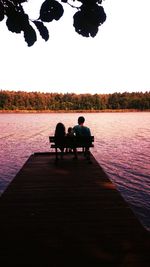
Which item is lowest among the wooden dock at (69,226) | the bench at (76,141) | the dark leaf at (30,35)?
the wooden dock at (69,226)

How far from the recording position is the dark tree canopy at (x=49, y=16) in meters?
2.80

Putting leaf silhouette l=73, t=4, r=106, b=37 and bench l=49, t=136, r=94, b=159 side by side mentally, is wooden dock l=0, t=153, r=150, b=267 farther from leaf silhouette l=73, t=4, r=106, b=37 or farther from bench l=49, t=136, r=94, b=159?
leaf silhouette l=73, t=4, r=106, b=37

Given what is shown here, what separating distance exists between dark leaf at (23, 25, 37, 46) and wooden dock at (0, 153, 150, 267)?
2951mm

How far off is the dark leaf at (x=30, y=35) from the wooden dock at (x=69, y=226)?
2.95 m

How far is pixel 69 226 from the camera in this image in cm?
630

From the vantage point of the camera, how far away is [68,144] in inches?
535

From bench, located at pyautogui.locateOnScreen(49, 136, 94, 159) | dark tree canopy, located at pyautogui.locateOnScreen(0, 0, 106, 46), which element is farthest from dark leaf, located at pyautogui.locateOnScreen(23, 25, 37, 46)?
bench, located at pyautogui.locateOnScreen(49, 136, 94, 159)

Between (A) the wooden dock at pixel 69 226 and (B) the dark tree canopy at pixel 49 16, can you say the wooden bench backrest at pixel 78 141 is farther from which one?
(B) the dark tree canopy at pixel 49 16

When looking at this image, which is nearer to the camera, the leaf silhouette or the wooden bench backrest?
the leaf silhouette

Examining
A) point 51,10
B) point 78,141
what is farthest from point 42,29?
point 78,141

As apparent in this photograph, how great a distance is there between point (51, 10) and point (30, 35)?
0.30 metres

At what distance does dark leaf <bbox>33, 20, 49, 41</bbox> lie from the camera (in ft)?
9.73

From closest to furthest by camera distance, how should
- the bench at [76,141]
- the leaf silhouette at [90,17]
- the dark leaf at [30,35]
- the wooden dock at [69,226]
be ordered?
the leaf silhouette at [90,17] → the dark leaf at [30,35] → the wooden dock at [69,226] → the bench at [76,141]

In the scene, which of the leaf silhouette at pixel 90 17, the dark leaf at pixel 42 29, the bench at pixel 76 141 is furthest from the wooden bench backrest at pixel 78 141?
the leaf silhouette at pixel 90 17
